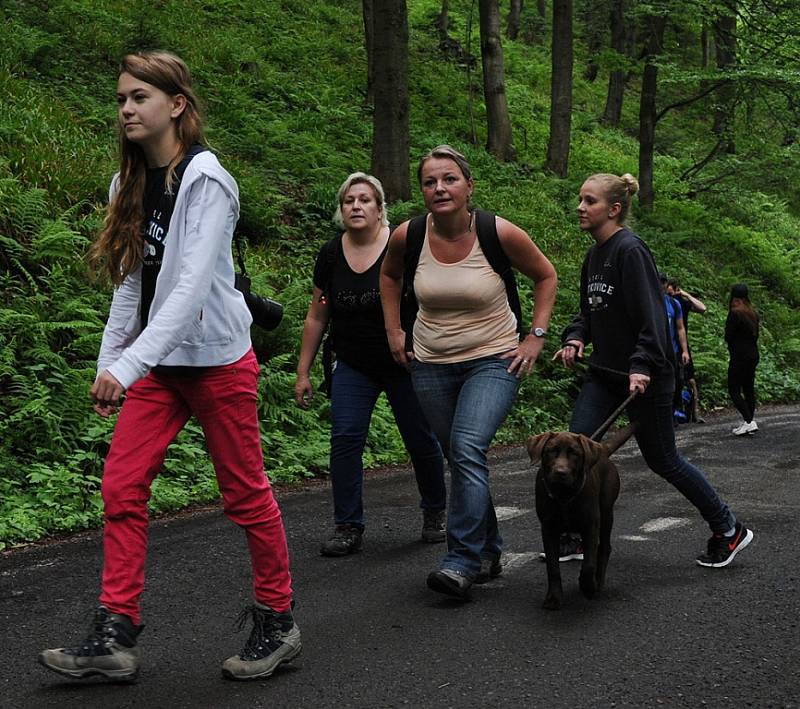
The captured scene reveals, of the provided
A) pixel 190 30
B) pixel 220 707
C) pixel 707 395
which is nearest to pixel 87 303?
pixel 220 707

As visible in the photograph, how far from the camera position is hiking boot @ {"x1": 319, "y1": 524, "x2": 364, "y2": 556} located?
683 centimetres

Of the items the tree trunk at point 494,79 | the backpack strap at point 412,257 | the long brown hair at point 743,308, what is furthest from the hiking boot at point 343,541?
the tree trunk at point 494,79

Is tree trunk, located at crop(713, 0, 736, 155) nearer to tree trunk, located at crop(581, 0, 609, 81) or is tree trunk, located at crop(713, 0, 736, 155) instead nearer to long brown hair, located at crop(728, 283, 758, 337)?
long brown hair, located at crop(728, 283, 758, 337)

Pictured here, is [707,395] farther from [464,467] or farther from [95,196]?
[464,467]

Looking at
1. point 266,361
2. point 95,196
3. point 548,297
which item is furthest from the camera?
point 95,196

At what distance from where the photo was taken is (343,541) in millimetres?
6871

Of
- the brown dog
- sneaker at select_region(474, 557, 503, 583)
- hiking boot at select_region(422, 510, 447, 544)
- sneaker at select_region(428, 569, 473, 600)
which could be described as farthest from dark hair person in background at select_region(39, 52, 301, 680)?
hiking boot at select_region(422, 510, 447, 544)

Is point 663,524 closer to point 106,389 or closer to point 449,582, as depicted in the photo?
point 449,582

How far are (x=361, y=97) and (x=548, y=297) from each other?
2021 cm

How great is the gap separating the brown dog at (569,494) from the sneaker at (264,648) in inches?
60.2

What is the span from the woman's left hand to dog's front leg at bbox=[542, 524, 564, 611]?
825mm

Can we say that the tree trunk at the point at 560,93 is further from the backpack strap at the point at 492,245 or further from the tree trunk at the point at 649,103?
the backpack strap at the point at 492,245

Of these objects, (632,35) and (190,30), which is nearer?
(190,30)

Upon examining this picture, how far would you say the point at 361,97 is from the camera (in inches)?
996
